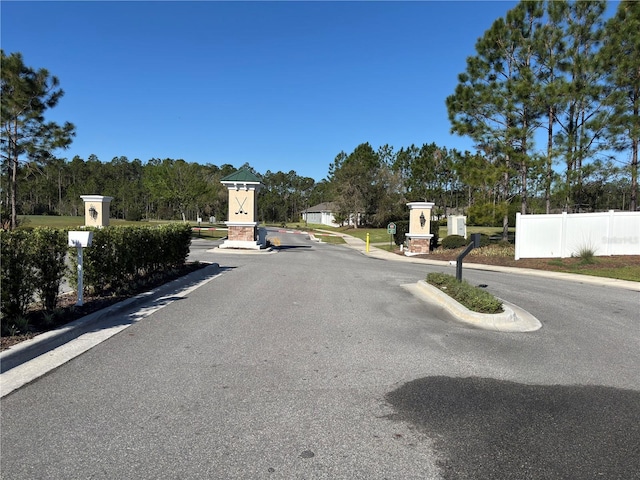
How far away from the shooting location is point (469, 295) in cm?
814

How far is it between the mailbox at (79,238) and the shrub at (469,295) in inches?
253

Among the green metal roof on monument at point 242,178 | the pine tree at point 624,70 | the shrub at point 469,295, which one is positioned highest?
the pine tree at point 624,70

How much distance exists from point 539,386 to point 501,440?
57.3 inches

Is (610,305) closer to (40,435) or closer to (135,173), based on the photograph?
(40,435)

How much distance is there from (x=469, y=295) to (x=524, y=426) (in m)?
4.76

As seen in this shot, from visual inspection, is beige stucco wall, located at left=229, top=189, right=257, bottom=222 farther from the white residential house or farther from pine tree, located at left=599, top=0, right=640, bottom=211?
the white residential house

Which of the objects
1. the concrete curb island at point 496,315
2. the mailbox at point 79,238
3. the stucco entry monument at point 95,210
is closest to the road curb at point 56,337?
the mailbox at point 79,238

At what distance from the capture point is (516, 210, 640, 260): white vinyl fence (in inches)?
736

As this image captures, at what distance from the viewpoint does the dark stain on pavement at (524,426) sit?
9.66 ft

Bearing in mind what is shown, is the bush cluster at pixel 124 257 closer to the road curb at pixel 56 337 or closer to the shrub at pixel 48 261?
the road curb at pixel 56 337

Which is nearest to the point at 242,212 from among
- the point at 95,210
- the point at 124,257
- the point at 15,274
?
the point at 95,210

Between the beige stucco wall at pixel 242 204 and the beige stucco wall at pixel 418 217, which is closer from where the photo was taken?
the beige stucco wall at pixel 242 204

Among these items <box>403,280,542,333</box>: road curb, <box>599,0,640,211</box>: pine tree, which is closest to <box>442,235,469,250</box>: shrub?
<box>599,0,640,211</box>: pine tree

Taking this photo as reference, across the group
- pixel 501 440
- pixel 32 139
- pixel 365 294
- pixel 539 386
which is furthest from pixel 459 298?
pixel 32 139
